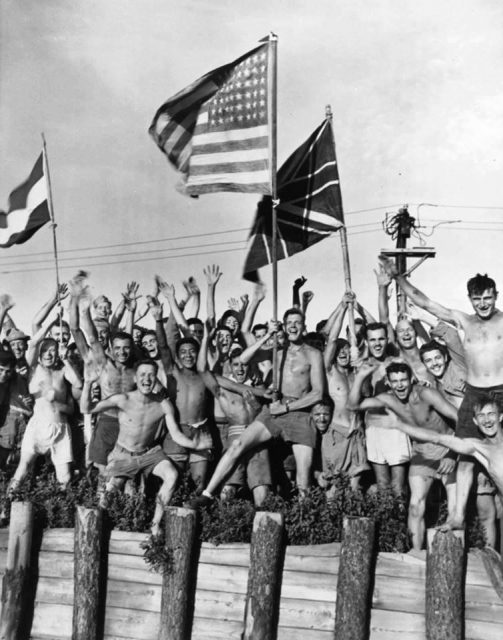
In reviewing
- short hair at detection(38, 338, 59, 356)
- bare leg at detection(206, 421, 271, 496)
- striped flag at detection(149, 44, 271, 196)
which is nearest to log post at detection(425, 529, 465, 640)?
bare leg at detection(206, 421, 271, 496)

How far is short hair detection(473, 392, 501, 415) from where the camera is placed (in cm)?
867

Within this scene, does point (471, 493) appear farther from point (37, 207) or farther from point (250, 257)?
point (37, 207)

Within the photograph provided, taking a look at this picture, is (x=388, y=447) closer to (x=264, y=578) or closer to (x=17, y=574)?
(x=264, y=578)

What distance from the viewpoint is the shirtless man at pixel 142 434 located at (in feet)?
33.4

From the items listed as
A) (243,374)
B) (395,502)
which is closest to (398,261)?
(243,374)

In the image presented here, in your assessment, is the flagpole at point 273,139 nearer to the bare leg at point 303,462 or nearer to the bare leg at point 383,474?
the bare leg at point 303,462

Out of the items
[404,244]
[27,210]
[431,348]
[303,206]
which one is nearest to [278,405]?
[431,348]

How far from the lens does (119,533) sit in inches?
380

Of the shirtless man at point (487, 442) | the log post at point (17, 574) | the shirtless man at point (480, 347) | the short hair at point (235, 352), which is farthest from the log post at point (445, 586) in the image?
the log post at point (17, 574)

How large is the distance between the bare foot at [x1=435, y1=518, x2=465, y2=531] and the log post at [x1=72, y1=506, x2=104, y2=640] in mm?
3752

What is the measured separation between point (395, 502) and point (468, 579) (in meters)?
1.17

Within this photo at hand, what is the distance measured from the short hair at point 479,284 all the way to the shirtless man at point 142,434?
3.67 m

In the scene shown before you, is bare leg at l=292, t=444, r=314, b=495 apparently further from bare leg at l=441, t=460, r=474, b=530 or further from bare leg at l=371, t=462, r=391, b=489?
bare leg at l=441, t=460, r=474, b=530

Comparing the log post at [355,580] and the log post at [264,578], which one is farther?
the log post at [264,578]
